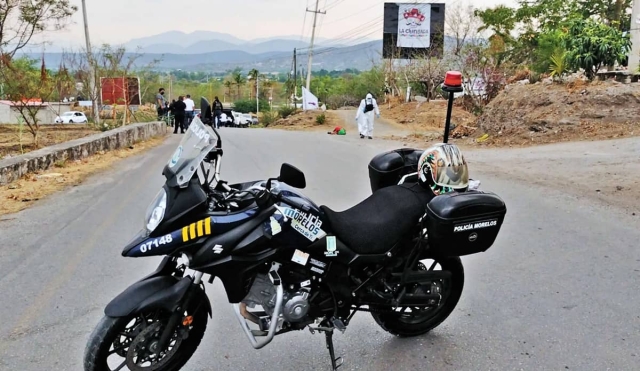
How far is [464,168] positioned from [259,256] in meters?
1.49

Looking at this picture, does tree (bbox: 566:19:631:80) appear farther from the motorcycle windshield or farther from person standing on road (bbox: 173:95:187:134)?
the motorcycle windshield

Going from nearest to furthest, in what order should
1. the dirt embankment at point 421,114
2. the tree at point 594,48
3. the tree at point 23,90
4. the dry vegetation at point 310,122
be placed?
1. the tree at point 23,90
2. the tree at point 594,48
3. the dirt embankment at point 421,114
4. the dry vegetation at point 310,122

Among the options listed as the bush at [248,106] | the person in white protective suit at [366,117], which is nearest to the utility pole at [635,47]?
the person in white protective suit at [366,117]

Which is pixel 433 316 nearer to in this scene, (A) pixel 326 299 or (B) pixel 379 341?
(B) pixel 379 341

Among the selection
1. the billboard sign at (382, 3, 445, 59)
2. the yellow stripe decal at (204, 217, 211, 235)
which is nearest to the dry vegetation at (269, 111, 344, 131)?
the billboard sign at (382, 3, 445, 59)

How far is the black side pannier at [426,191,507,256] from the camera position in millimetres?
3320

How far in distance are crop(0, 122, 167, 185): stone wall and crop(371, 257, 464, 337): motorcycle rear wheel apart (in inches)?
289

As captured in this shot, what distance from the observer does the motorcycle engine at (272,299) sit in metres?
3.27

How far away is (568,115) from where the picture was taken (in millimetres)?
15367

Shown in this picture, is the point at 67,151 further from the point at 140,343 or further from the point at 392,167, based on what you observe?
the point at 140,343

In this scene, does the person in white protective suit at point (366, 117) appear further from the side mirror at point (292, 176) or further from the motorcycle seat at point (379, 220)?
the side mirror at point (292, 176)

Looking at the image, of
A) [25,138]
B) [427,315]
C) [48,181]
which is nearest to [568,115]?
[48,181]

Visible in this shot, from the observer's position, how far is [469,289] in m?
4.87

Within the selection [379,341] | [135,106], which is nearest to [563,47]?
[379,341]
